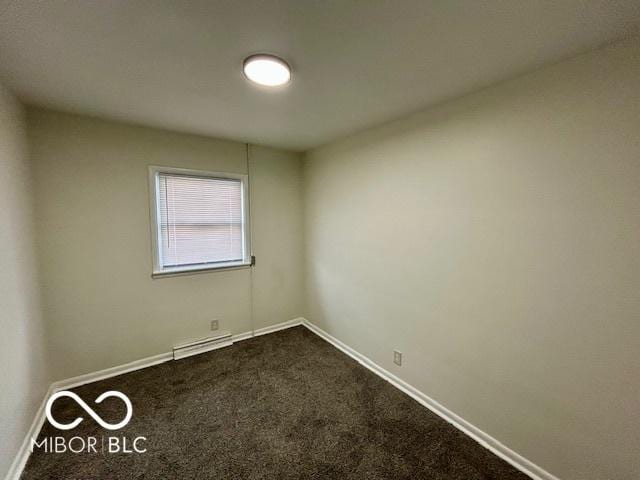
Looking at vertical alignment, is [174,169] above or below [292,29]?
below

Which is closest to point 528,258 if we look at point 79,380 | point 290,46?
point 290,46

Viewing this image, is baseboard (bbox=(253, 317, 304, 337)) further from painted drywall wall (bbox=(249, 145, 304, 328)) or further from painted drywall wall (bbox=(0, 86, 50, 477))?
painted drywall wall (bbox=(0, 86, 50, 477))

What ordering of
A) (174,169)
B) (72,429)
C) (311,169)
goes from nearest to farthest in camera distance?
(72,429) < (174,169) < (311,169)

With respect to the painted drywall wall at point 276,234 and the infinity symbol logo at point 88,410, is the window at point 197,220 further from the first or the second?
the infinity symbol logo at point 88,410

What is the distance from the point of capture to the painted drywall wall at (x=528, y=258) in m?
1.26

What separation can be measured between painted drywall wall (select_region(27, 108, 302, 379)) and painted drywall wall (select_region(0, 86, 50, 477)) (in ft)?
0.50

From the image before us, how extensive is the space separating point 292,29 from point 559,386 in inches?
92.8

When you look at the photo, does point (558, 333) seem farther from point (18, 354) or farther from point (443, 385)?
point (18, 354)

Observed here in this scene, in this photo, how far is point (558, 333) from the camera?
145 centimetres

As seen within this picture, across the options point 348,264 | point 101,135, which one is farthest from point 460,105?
point 101,135

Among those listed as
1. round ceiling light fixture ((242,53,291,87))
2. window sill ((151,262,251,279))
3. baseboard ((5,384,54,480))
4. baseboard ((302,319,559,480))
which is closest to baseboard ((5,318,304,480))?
baseboard ((5,384,54,480))

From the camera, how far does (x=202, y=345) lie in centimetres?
292

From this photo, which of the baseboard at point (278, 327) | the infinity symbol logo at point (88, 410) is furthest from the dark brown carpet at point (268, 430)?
the baseboard at point (278, 327)

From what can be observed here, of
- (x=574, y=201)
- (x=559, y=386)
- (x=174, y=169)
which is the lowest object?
(x=559, y=386)
